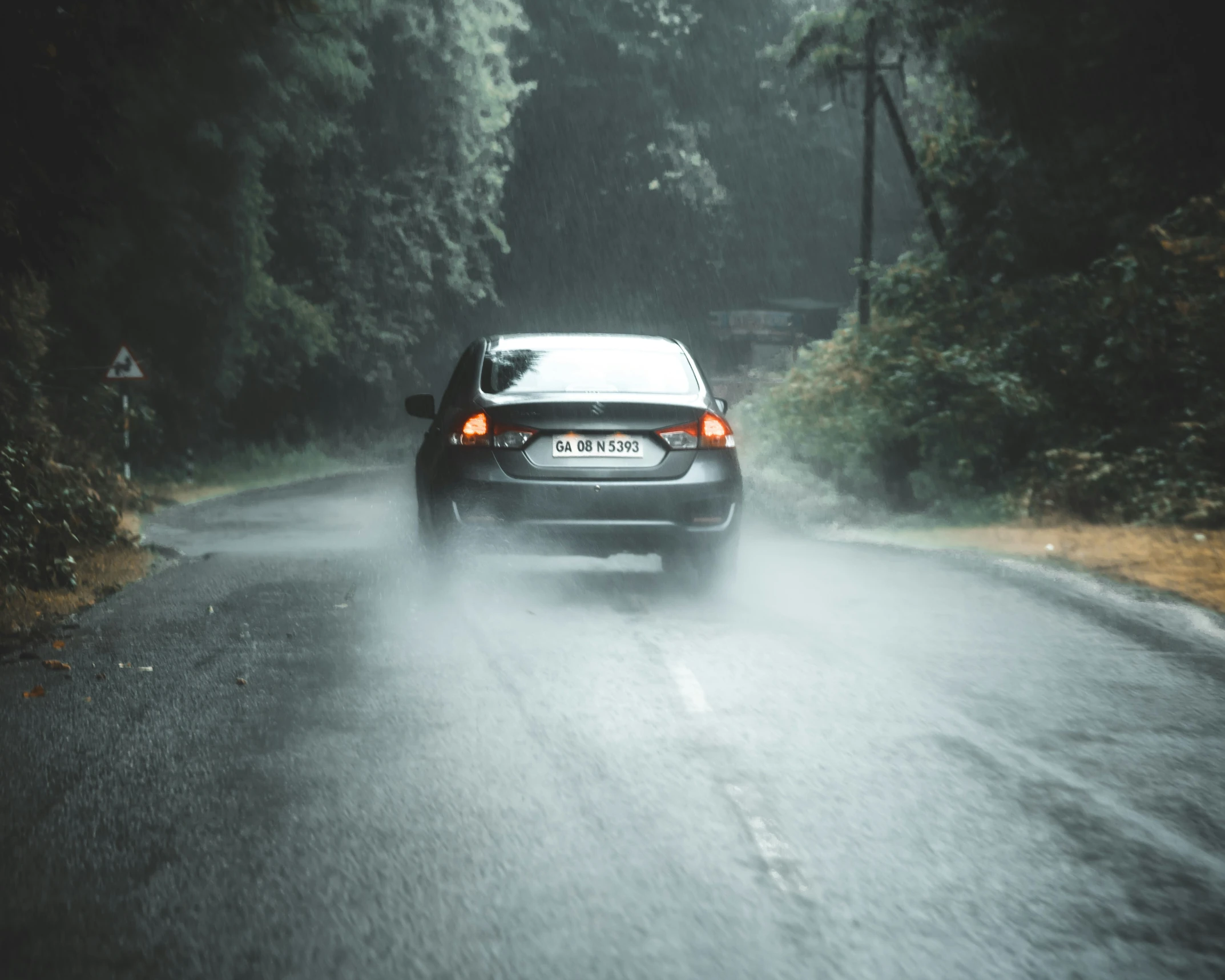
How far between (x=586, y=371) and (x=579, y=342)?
0.47 metres

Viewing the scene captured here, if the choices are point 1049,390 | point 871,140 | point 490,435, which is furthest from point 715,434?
point 871,140

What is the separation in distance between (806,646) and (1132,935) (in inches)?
179

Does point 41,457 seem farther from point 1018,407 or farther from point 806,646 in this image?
point 1018,407

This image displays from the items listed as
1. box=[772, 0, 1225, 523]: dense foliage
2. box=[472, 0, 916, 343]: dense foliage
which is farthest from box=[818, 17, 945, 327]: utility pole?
box=[472, 0, 916, 343]: dense foliage

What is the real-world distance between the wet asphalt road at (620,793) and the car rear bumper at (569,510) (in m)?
0.47

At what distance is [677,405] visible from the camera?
33.0 feet

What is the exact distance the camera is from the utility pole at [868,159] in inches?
1145

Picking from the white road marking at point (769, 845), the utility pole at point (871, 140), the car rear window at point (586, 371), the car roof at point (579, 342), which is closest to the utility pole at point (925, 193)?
the utility pole at point (871, 140)

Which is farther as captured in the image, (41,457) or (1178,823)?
(41,457)

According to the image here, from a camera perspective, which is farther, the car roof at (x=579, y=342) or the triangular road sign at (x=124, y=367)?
the triangular road sign at (x=124, y=367)

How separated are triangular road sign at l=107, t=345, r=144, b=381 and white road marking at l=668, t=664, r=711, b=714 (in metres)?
17.6

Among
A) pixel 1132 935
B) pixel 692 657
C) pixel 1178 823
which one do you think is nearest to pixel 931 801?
pixel 1178 823

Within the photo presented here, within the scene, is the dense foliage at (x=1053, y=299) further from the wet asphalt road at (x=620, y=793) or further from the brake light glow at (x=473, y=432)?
the brake light glow at (x=473, y=432)

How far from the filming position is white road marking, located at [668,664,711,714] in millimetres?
6895
